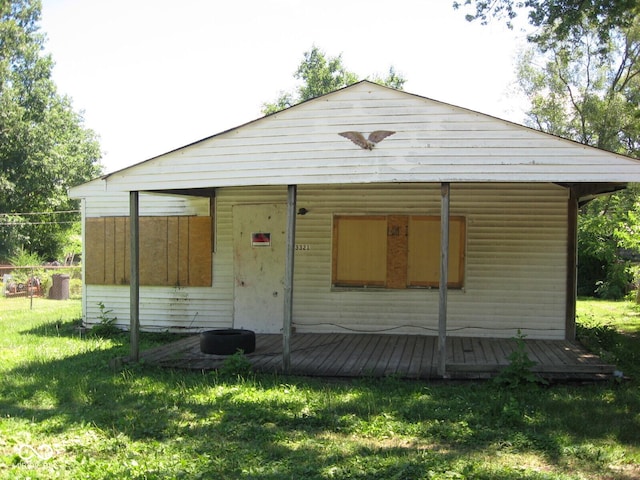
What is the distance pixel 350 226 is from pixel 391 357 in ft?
9.23

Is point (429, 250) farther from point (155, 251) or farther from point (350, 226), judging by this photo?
point (155, 251)

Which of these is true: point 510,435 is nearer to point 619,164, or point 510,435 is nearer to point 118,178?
point 619,164

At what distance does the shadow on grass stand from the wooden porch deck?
23cm

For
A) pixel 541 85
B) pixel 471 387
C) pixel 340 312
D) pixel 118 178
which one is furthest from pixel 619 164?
pixel 541 85

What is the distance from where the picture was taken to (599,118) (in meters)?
24.8

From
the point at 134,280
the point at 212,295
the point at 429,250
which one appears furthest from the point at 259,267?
the point at 429,250

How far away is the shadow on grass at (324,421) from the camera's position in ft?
13.9

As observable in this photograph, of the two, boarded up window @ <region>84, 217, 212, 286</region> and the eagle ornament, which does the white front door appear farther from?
the eagle ornament

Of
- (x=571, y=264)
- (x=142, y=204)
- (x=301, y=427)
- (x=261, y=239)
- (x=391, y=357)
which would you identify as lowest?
(x=301, y=427)

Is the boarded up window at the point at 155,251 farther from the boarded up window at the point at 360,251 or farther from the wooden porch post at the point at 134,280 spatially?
the wooden porch post at the point at 134,280

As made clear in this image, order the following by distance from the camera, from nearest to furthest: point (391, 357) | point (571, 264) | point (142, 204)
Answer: point (391, 357), point (571, 264), point (142, 204)

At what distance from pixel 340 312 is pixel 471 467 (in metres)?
5.64

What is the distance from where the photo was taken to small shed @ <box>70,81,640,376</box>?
649cm

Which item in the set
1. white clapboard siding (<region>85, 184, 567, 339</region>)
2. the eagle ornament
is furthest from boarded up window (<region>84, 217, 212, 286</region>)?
the eagle ornament
